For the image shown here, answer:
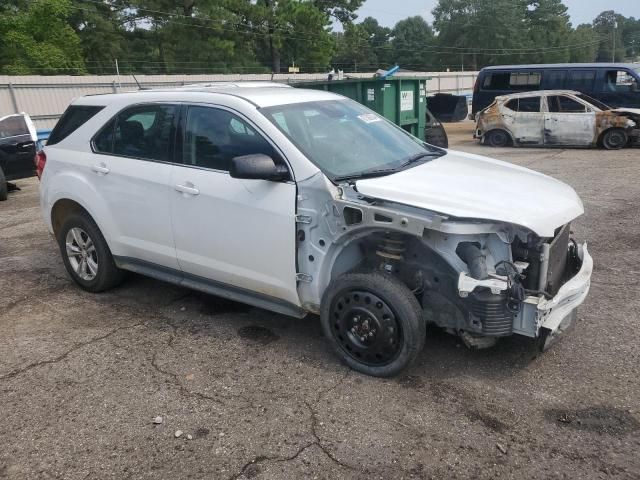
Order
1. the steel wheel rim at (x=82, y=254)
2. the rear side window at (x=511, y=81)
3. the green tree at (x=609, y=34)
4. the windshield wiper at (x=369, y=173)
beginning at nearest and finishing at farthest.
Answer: the windshield wiper at (x=369, y=173) < the steel wheel rim at (x=82, y=254) < the rear side window at (x=511, y=81) < the green tree at (x=609, y=34)

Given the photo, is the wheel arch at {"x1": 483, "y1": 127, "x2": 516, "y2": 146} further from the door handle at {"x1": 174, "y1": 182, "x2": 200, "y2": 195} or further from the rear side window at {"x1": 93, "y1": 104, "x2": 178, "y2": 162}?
the door handle at {"x1": 174, "y1": 182, "x2": 200, "y2": 195}

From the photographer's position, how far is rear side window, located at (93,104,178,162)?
417 cm

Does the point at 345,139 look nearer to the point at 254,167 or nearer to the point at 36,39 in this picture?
the point at 254,167

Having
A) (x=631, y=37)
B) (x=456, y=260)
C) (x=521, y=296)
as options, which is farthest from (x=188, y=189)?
(x=631, y=37)

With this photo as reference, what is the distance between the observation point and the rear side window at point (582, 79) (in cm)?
1541

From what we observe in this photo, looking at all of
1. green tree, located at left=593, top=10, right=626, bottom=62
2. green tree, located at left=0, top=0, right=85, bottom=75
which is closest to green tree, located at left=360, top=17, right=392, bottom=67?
green tree, located at left=593, top=10, right=626, bottom=62

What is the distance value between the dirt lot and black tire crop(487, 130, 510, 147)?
35.3 ft

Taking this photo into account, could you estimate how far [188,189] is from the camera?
12.9ft

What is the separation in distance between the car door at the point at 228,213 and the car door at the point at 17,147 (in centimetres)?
760

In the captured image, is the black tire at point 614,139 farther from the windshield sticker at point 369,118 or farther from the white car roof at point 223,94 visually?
the white car roof at point 223,94

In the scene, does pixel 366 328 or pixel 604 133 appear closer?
pixel 366 328

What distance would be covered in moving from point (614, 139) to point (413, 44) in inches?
3543

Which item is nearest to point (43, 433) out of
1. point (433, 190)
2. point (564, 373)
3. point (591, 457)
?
point (433, 190)

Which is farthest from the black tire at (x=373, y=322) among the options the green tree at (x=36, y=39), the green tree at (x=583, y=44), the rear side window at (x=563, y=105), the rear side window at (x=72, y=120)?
the green tree at (x=583, y=44)
